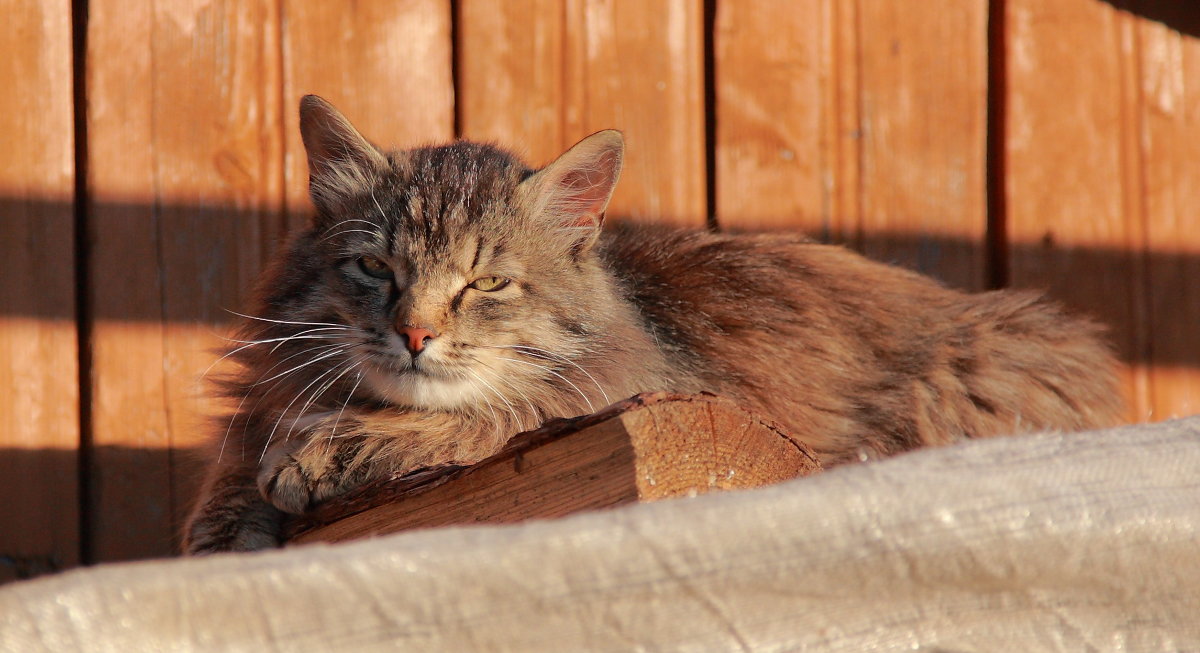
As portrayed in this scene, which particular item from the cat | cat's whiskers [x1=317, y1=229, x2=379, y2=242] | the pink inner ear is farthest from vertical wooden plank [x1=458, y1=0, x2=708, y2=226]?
cat's whiskers [x1=317, y1=229, x2=379, y2=242]

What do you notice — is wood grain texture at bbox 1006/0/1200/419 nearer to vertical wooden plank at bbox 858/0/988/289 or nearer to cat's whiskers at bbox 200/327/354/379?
vertical wooden plank at bbox 858/0/988/289

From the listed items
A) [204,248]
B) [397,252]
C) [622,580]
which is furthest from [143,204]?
[622,580]

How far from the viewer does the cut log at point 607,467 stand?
1.45 meters

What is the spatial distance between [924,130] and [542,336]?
151cm

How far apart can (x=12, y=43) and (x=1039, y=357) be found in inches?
105

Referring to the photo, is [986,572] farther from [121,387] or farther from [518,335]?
[121,387]

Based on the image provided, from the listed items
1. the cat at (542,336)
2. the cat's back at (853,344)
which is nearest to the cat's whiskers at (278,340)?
the cat at (542,336)

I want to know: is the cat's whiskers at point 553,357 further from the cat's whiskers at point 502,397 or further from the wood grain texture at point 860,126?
the wood grain texture at point 860,126

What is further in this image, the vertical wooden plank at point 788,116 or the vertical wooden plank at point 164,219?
the vertical wooden plank at point 788,116

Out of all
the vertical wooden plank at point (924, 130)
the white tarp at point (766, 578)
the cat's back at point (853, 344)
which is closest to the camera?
the white tarp at point (766, 578)

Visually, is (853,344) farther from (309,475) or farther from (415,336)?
(309,475)

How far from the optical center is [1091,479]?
128cm

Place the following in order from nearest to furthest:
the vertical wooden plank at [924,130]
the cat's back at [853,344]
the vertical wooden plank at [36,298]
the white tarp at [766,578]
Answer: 1. the white tarp at [766,578]
2. the cat's back at [853,344]
3. the vertical wooden plank at [36,298]
4. the vertical wooden plank at [924,130]

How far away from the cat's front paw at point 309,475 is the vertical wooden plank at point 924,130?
1.77 metres
